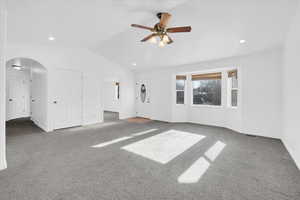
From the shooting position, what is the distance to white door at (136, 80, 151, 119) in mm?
7285

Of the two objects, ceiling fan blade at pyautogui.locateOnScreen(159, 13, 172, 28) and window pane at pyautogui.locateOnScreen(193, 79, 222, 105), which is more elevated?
ceiling fan blade at pyautogui.locateOnScreen(159, 13, 172, 28)

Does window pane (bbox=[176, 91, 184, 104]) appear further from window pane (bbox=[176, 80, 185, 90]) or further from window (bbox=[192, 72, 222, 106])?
window (bbox=[192, 72, 222, 106])

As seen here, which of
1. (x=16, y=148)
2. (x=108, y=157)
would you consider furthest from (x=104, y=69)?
(x=108, y=157)

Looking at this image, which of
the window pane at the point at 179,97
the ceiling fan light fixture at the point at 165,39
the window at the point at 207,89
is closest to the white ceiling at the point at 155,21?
the ceiling fan light fixture at the point at 165,39

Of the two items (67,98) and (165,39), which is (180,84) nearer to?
(165,39)

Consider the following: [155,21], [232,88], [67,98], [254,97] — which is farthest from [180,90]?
[67,98]

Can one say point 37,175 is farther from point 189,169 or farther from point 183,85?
point 183,85

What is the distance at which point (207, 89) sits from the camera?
5895mm

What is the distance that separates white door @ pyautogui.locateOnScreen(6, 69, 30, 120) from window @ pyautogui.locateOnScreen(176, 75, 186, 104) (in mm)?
7914

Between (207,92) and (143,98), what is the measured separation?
3234 mm

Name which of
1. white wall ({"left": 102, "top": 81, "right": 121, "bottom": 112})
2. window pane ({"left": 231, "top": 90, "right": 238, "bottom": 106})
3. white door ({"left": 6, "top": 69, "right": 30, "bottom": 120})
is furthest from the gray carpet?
white wall ({"left": 102, "top": 81, "right": 121, "bottom": 112})

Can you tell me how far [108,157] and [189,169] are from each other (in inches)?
61.5

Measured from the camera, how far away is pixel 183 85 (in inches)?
251

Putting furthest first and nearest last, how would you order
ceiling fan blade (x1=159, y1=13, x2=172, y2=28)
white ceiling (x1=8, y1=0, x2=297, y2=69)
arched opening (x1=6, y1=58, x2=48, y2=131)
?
arched opening (x1=6, y1=58, x2=48, y2=131)
white ceiling (x1=8, y1=0, x2=297, y2=69)
ceiling fan blade (x1=159, y1=13, x2=172, y2=28)
